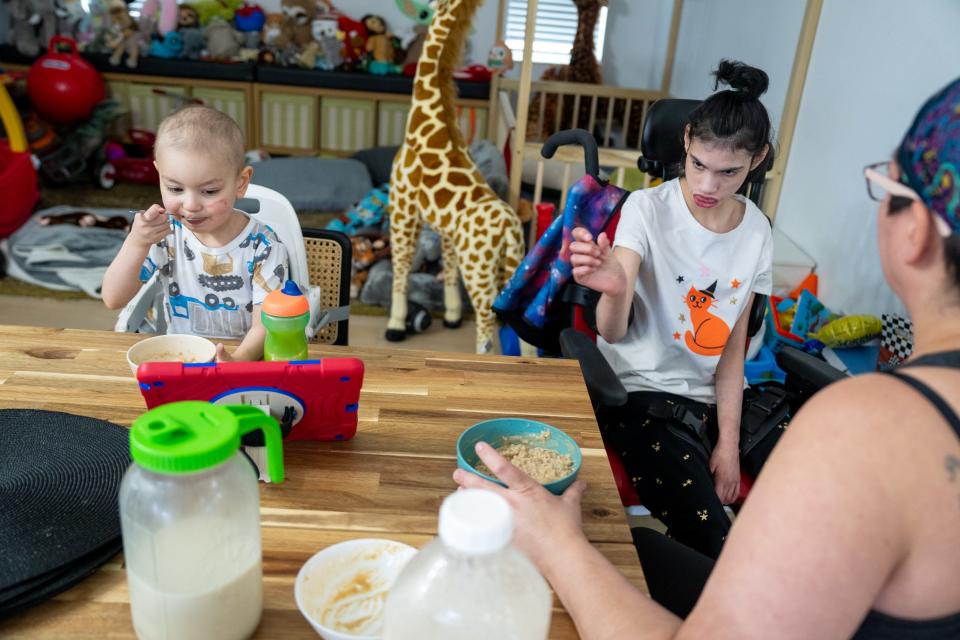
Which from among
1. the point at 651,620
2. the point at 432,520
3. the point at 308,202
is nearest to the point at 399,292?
the point at 308,202

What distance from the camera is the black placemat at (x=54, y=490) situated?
2.73ft

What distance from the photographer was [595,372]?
143 centimetres

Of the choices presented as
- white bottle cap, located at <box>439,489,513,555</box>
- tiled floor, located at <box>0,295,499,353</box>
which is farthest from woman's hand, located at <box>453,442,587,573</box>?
tiled floor, located at <box>0,295,499,353</box>

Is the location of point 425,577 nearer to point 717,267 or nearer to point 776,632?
point 776,632

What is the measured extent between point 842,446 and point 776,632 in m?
0.16

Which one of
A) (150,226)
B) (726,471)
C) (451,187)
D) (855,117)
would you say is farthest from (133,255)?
(855,117)

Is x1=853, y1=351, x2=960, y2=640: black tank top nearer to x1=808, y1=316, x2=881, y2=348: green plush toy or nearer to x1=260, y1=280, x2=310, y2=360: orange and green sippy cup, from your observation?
x1=260, y1=280, x2=310, y2=360: orange and green sippy cup

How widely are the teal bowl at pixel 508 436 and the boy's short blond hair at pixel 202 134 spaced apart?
0.76 metres

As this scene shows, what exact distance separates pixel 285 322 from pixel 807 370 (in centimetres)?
98

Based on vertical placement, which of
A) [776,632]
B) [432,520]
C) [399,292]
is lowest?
[399,292]

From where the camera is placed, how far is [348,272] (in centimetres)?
181

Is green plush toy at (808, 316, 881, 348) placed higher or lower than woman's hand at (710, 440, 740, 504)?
higher

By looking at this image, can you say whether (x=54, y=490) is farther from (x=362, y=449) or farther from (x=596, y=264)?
(x=596, y=264)

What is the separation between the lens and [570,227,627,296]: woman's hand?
1401 millimetres
